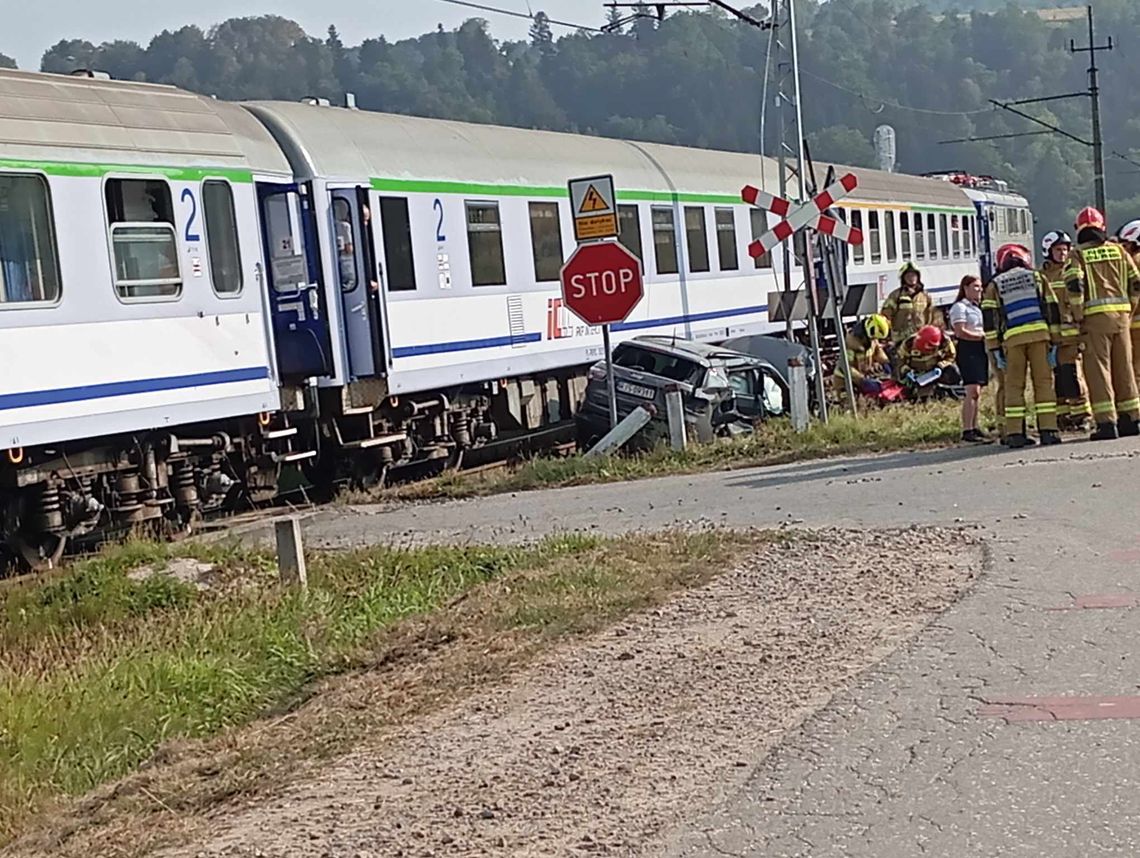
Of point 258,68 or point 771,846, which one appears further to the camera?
point 258,68

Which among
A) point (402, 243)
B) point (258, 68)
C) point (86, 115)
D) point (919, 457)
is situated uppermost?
point (258, 68)

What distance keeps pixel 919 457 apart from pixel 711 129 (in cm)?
7852

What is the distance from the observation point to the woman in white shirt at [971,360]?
14344 mm

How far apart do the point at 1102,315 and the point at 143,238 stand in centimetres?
756

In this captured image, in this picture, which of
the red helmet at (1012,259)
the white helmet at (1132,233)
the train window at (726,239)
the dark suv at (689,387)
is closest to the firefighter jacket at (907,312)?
the dark suv at (689,387)

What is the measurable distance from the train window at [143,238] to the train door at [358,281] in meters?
2.33

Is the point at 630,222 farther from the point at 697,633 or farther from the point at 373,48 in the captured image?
the point at 373,48

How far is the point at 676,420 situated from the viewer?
15.9m

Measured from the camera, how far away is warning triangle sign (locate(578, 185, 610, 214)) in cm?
1527

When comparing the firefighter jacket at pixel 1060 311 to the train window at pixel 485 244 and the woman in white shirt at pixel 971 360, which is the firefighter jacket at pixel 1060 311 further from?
the train window at pixel 485 244

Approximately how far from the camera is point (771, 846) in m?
4.80

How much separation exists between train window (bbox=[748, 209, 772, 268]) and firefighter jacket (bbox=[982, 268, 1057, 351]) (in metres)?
11.4

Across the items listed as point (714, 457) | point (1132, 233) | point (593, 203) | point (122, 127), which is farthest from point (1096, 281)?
point (122, 127)

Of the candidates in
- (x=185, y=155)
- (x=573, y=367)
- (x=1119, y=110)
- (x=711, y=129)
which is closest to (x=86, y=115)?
(x=185, y=155)
